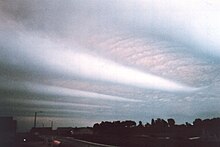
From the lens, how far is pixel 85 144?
52062 mm

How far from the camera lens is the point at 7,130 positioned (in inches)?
2409

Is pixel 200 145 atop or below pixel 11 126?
below

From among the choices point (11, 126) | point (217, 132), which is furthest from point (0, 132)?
point (217, 132)

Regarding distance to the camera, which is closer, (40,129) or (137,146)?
(137,146)

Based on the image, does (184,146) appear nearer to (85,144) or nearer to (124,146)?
(124,146)

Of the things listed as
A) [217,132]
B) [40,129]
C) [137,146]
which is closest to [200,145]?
[137,146]

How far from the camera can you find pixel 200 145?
46.0 metres

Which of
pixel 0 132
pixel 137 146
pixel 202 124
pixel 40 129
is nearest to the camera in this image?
pixel 137 146

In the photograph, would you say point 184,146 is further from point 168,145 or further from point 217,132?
point 217,132

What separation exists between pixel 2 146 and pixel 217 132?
165 ft

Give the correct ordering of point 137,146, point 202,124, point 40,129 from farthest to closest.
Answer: point 40,129 → point 202,124 → point 137,146

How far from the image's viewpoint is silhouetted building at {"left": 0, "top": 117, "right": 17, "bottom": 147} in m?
60.5

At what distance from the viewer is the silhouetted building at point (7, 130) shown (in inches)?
2382

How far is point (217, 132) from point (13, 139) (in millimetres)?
45991
